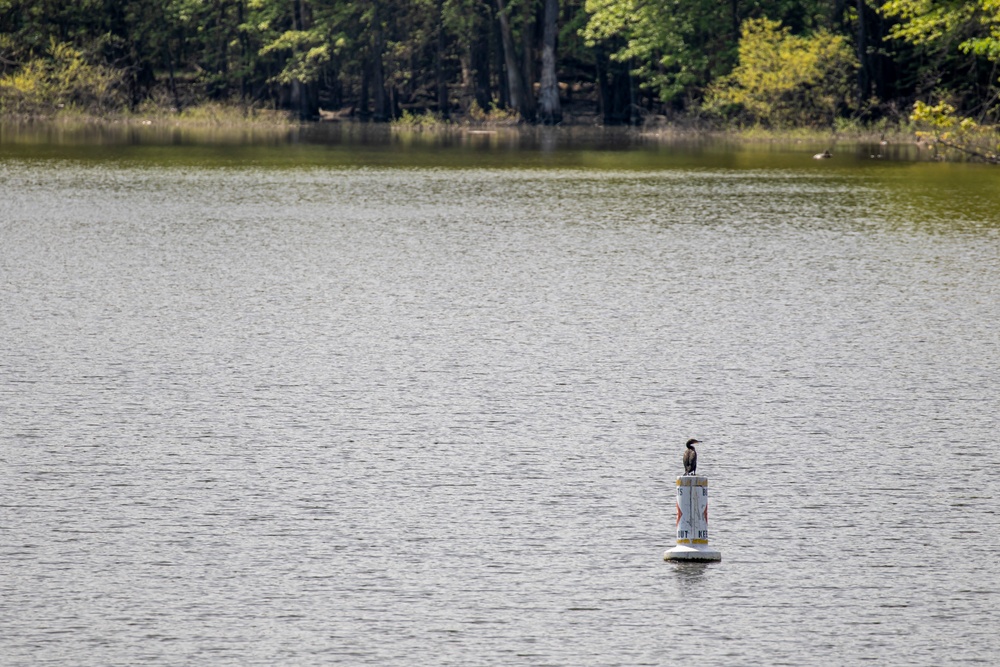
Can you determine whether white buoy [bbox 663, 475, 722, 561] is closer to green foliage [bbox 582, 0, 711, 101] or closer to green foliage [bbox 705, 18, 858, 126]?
green foliage [bbox 705, 18, 858, 126]

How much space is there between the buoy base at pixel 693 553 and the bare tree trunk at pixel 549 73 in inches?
2882

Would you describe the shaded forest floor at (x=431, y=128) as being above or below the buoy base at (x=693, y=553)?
above

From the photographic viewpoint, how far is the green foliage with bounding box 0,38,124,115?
87.4 m

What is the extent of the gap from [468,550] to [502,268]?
45.2 ft

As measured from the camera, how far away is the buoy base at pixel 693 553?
8891mm

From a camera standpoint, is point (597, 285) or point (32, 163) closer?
point (597, 285)

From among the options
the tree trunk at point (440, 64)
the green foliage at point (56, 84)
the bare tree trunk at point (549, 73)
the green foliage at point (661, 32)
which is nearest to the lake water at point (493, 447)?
the green foliage at point (661, 32)

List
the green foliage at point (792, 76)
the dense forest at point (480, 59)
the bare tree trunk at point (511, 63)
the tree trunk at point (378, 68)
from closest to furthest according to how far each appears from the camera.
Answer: the green foliage at point (792, 76) → the dense forest at point (480, 59) → the bare tree trunk at point (511, 63) → the tree trunk at point (378, 68)

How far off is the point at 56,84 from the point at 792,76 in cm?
3962

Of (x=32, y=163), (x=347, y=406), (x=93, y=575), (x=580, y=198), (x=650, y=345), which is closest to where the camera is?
(x=93, y=575)

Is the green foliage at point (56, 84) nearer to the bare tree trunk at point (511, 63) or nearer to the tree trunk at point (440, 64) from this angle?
the tree trunk at point (440, 64)

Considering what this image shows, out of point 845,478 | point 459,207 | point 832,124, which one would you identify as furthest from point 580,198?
point 832,124

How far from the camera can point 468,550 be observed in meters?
9.15

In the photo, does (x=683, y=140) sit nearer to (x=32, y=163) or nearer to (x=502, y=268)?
(x=32, y=163)
